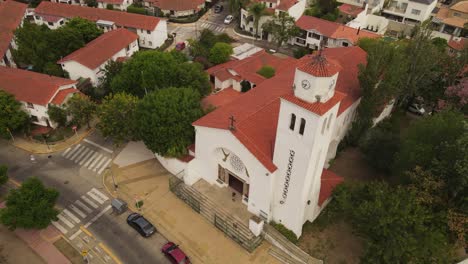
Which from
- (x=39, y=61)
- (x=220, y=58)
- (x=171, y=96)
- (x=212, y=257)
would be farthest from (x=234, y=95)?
(x=39, y=61)

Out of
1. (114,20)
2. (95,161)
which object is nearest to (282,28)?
(114,20)

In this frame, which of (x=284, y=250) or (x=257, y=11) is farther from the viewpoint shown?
(x=257, y=11)

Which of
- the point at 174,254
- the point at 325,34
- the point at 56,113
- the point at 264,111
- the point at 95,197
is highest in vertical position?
the point at 264,111

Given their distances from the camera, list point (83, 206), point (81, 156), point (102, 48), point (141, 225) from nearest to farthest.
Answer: point (141, 225), point (83, 206), point (81, 156), point (102, 48)

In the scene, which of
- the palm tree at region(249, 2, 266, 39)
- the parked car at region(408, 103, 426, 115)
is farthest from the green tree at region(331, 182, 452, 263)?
the palm tree at region(249, 2, 266, 39)

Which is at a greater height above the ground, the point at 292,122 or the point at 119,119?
the point at 292,122

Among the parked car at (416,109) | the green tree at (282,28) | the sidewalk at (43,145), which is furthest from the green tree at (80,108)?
the parked car at (416,109)

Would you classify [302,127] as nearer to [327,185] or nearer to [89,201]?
[327,185]
